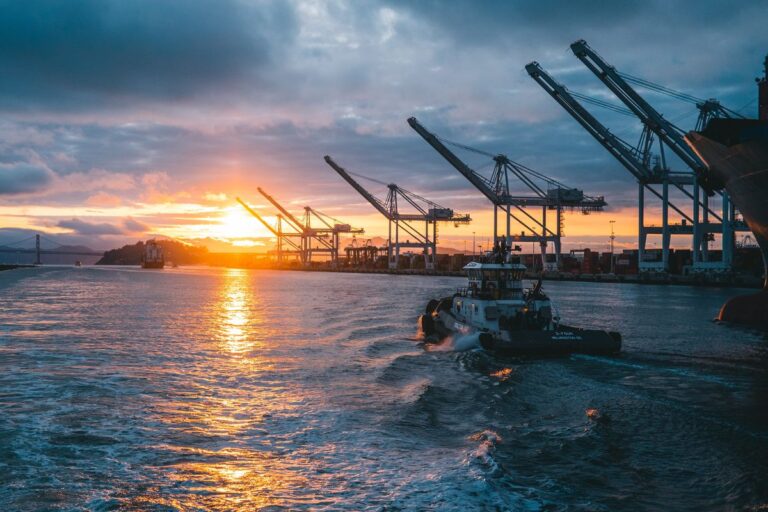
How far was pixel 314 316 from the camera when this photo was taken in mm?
43594

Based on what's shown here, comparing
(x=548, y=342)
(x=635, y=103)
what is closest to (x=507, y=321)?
(x=548, y=342)

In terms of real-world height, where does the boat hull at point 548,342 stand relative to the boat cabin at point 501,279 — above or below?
below

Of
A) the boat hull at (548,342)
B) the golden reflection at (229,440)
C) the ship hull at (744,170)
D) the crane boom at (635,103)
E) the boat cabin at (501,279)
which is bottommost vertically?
the golden reflection at (229,440)

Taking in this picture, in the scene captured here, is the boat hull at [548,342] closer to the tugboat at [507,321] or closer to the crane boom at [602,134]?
the tugboat at [507,321]

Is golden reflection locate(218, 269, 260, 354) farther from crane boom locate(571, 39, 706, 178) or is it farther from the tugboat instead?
crane boom locate(571, 39, 706, 178)

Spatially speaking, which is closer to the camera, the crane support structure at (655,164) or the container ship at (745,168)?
the container ship at (745,168)

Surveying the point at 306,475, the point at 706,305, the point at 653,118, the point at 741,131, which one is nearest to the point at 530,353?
the point at 306,475

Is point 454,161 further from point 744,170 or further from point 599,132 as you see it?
point 744,170

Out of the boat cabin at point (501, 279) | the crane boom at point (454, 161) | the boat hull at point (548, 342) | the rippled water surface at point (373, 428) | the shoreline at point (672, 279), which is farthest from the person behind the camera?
the crane boom at point (454, 161)

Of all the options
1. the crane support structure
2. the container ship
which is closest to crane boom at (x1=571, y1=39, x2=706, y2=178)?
the crane support structure

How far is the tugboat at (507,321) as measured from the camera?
79.4 feet

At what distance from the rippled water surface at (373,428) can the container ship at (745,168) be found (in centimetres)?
960

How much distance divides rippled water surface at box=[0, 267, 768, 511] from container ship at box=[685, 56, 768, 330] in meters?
9.60

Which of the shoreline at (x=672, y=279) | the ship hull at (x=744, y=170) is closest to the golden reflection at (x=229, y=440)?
the ship hull at (x=744, y=170)
